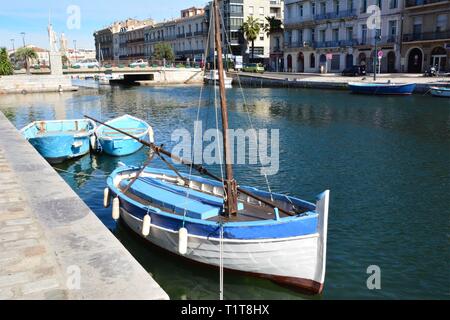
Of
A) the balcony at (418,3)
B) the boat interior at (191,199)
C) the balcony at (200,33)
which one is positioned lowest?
the boat interior at (191,199)

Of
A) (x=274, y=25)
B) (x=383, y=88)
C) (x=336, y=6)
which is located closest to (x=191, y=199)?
(x=383, y=88)

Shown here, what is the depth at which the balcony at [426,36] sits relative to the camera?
5425cm

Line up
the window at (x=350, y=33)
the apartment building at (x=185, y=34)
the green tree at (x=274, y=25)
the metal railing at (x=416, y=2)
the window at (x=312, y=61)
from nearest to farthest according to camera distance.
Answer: the metal railing at (x=416, y=2), the window at (x=350, y=33), the window at (x=312, y=61), the green tree at (x=274, y=25), the apartment building at (x=185, y=34)

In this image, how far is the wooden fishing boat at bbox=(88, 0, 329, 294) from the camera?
9094 mm

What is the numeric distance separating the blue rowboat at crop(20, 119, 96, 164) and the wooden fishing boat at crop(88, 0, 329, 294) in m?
9.25

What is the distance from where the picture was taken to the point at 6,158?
49.0 ft

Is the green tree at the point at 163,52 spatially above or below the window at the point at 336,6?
below

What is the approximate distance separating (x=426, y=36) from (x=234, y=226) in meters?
55.5

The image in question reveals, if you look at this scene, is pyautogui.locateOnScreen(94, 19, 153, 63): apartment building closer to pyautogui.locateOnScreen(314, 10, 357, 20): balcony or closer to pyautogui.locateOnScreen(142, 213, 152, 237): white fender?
pyautogui.locateOnScreen(314, 10, 357, 20): balcony

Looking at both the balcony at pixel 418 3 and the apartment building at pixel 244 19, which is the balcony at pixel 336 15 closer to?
the balcony at pixel 418 3

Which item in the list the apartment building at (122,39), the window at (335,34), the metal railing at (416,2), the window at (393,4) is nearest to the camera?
the metal railing at (416,2)

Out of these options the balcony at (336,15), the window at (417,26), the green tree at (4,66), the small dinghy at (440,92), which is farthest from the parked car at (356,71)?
the green tree at (4,66)

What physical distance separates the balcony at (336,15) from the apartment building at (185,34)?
107ft
